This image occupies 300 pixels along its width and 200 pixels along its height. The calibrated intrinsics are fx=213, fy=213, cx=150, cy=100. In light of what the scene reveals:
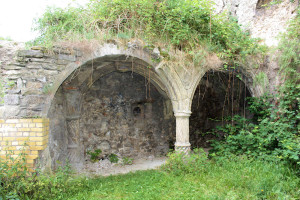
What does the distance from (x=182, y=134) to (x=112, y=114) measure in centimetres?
276

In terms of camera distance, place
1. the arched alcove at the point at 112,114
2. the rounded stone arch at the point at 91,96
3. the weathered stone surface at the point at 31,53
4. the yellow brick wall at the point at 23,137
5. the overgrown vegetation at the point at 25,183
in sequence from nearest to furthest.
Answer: the overgrown vegetation at the point at 25,183 < the yellow brick wall at the point at 23,137 < the weathered stone surface at the point at 31,53 < the rounded stone arch at the point at 91,96 < the arched alcove at the point at 112,114

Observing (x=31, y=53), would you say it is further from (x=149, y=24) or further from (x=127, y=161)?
(x=127, y=161)

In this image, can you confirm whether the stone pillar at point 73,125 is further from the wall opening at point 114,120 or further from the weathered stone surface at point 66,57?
the weathered stone surface at point 66,57

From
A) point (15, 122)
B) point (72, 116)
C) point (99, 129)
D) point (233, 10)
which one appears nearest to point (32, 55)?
point (15, 122)

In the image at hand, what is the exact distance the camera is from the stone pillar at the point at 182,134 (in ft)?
16.1

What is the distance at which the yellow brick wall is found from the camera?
362 centimetres

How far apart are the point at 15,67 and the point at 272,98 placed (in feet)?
18.6

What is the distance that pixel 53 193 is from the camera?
3.54 m

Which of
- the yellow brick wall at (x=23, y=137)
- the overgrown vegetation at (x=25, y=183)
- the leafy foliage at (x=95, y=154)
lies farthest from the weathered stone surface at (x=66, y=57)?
the leafy foliage at (x=95, y=154)

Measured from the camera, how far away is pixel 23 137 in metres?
3.67

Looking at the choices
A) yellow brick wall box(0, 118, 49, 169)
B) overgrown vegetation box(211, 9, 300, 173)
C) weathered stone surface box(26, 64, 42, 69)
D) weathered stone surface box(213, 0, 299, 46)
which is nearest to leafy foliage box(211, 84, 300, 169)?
overgrown vegetation box(211, 9, 300, 173)

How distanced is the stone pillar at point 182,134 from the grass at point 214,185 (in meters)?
0.63

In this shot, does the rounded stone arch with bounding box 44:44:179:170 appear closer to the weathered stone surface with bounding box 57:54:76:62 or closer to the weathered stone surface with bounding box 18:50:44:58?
the weathered stone surface with bounding box 57:54:76:62

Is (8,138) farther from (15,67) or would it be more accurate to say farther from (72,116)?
(72,116)
